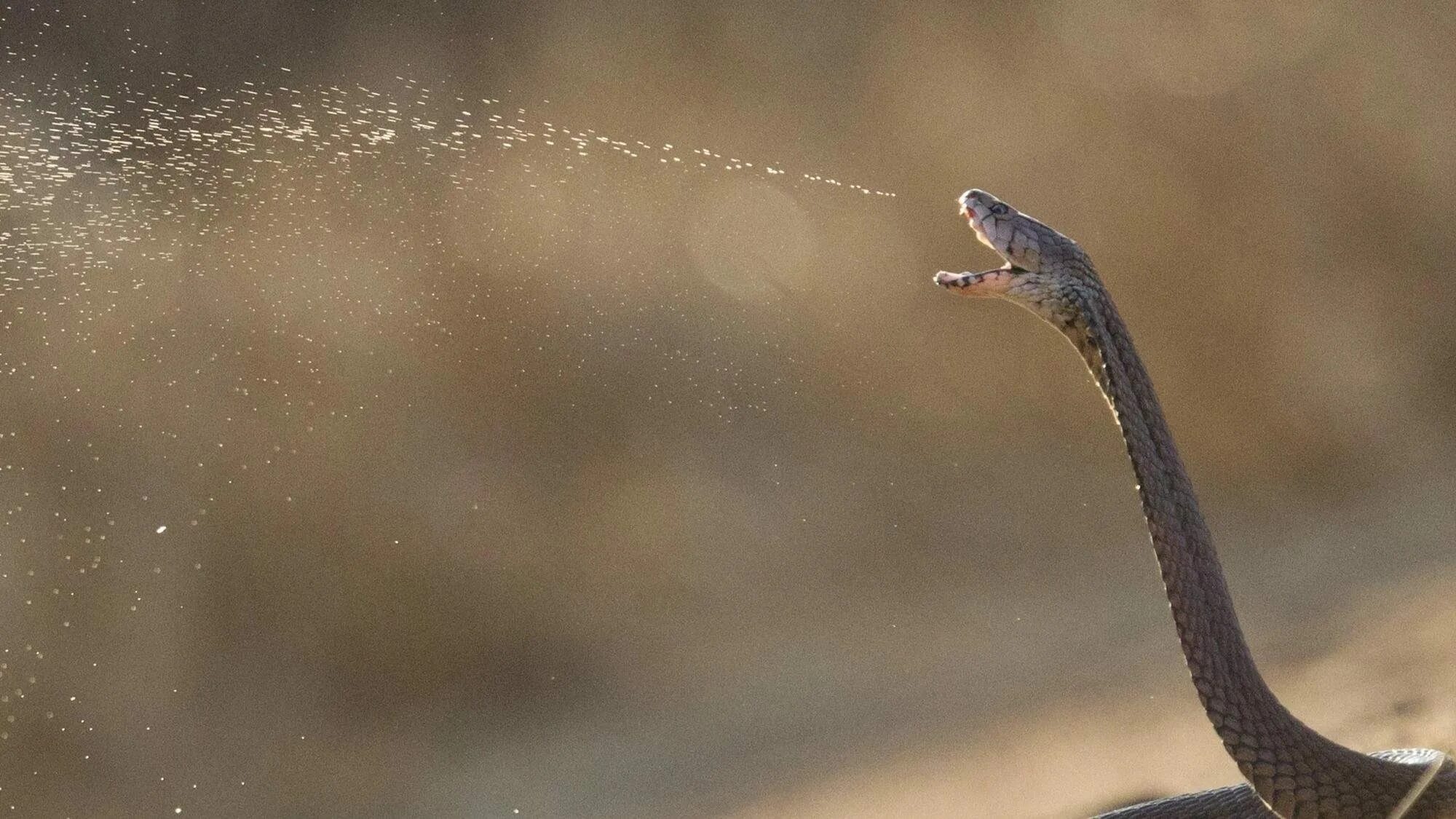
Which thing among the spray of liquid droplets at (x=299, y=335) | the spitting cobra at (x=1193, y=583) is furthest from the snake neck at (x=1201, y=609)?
the spray of liquid droplets at (x=299, y=335)

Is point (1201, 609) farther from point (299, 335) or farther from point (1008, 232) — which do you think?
point (299, 335)

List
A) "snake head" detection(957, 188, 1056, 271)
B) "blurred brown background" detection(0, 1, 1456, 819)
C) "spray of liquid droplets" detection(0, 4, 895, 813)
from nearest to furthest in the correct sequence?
"snake head" detection(957, 188, 1056, 271)
"blurred brown background" detection(0, 1, 1456, 819)
"spray of liquid droplets" detection(0, 4, 895, 813)

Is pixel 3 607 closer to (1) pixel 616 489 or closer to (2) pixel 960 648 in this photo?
(1) pixel 616 489

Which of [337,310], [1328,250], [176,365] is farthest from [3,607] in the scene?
[1328,250]

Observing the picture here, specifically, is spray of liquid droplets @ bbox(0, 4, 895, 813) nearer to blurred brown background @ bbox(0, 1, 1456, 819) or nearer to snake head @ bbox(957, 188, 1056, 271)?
blurred brown background @ bbox(0, 1, 1456, 819)


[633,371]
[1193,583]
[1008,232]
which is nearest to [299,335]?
[633,371]

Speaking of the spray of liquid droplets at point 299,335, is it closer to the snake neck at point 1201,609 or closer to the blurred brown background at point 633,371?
the blurred brown background at point 633,371

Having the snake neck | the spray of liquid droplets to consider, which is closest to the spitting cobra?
the snake neck
